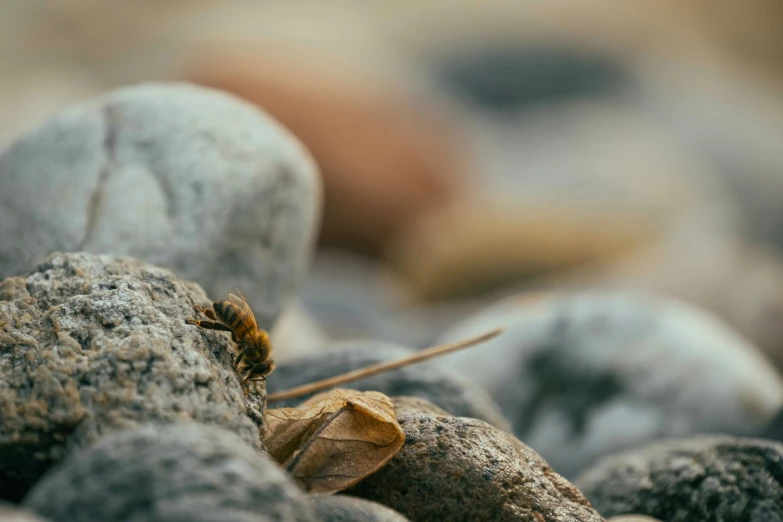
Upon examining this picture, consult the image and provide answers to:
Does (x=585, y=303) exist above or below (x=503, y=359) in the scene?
above

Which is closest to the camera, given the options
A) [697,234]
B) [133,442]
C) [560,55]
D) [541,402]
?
[133,442]

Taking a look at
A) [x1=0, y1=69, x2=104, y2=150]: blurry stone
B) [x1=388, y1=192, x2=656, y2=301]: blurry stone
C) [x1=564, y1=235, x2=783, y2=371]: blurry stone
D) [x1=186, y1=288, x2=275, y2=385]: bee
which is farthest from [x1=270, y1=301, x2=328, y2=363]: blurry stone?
[x1=388, y1=192, x2=656, y2=301]: blurry stone

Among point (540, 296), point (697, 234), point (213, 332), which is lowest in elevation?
point (697, 234)

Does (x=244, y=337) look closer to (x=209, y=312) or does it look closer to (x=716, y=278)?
(x=209, y=312)

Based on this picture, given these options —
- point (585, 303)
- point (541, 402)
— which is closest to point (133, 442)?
point (541, 402)

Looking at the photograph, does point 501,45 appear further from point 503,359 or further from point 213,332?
point 213,332

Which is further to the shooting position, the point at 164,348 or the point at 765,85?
the point at 765,85

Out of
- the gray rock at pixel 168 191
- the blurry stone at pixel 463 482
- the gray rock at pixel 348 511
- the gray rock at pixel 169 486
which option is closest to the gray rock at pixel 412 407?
the blurry stone at pixel 463 482
